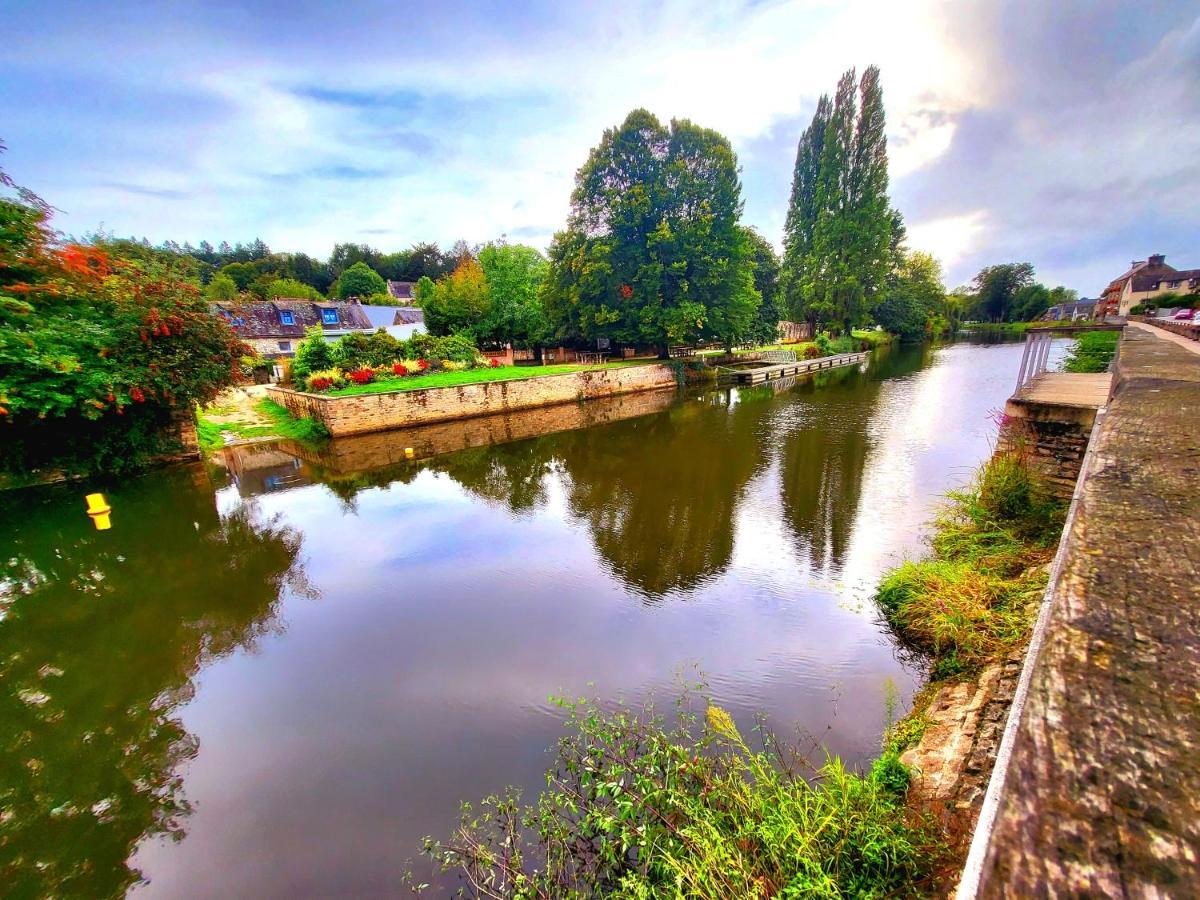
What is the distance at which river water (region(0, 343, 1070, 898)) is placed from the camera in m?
3.34

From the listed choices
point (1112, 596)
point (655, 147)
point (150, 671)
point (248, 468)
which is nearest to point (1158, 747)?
point (1112, 596)

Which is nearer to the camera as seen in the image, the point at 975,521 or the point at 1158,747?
the point at 1158,747

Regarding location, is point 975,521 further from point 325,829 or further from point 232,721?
point 232,721

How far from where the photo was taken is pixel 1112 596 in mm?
1315

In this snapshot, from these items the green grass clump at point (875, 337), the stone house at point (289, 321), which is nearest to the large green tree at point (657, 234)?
the stone house at point (289, 321)

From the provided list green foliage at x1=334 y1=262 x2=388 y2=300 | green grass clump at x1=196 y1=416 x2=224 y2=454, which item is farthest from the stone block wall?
green foliage at x1=334 y1=262 x2=388 y2=300

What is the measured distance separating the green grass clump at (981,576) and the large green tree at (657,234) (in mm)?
17512

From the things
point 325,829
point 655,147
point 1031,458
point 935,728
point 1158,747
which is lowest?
point 325,829

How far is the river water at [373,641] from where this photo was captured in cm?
334

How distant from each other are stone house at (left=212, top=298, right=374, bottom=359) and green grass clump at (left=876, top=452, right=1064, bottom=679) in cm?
3500

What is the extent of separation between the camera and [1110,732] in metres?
0.90

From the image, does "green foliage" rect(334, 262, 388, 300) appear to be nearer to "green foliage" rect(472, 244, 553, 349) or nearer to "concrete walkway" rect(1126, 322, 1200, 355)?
"green foliage" rect(472, 244, 553, 349)

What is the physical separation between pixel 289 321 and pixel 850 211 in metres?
41.9

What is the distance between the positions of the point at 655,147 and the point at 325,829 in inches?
1032
